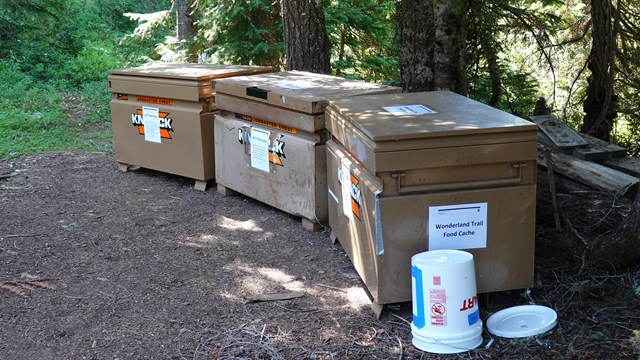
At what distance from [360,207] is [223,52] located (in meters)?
6.75

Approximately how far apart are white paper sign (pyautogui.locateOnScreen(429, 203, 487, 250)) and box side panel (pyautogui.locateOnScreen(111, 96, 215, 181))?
3316 millimetres

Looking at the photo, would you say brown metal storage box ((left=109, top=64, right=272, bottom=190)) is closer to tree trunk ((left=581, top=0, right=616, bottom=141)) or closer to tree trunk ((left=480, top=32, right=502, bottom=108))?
tree trunk ((left=480, top=32, right=502, bottom=108))

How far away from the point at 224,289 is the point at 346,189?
1.04 m

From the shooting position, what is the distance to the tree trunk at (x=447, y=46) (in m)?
7.33

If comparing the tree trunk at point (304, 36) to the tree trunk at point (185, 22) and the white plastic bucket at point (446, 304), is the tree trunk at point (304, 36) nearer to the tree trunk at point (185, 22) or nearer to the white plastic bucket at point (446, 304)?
the tree trunk at point (185, 22)

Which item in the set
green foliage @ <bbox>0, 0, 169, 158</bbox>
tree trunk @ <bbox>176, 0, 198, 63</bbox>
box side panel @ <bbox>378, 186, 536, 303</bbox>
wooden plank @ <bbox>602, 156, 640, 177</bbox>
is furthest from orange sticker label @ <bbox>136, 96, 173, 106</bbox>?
tree trunk @ <bbox>176, 0, 198, 63</bbox>

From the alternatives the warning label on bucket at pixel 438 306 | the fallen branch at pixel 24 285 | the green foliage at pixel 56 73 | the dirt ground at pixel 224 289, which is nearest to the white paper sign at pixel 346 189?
the dirt ground at pixel 224 289

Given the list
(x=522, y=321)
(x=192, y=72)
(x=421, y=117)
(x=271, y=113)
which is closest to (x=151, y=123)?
(x=192, y=72)

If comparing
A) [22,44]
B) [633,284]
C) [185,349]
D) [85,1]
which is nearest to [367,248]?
[185,349]

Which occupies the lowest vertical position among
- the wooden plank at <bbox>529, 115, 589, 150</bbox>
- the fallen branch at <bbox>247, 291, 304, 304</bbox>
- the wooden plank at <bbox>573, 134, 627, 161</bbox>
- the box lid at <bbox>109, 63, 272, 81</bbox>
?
the fallen branch at <bbox>247, 291, 304, 304</bbox>

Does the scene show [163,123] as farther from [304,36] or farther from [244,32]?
[244,32]

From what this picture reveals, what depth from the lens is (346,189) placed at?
15.8 ft

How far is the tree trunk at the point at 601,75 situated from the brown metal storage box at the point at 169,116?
341 centimetres

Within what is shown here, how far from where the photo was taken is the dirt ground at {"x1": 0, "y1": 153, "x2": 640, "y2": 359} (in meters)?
4.02
